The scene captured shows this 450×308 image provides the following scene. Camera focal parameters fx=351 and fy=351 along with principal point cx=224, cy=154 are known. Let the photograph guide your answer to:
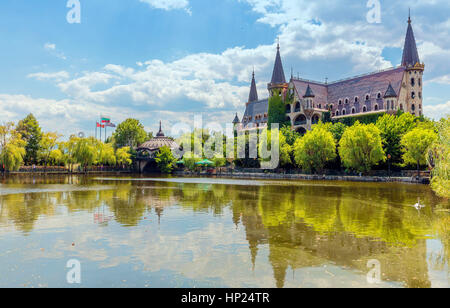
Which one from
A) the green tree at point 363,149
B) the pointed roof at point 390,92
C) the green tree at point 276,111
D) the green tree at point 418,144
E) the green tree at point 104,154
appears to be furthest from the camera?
the green tree at point 276,111

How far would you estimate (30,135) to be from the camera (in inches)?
3317

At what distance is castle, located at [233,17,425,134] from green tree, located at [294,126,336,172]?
76.7ft

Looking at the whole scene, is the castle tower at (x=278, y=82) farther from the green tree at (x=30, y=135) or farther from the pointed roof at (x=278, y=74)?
the green tree at (x=30, y=135)

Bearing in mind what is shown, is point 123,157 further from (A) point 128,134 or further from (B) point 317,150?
(B) point 317,150

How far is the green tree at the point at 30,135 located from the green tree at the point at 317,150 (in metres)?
63.1

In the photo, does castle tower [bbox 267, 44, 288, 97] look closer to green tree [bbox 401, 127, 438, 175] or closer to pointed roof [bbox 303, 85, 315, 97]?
pointed roof [bbox 303, 85, 315, 97]

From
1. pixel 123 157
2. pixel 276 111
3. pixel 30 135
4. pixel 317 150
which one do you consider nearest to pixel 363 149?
pixel 317 150

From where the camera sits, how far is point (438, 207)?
64.0 feet

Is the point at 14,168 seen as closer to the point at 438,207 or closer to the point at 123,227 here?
the point at 123,227

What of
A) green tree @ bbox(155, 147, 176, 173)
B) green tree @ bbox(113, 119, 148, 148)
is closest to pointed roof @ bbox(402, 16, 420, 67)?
green tree @ bbox(155, 147, 176, 173)

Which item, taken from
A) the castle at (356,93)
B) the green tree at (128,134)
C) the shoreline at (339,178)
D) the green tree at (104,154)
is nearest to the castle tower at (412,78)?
the castle at (356,93)

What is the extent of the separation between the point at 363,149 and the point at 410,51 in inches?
1470

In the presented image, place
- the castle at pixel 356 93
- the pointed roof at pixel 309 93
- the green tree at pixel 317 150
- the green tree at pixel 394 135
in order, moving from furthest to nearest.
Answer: the pointed roof at pixel 309 93 → the castle at pixel 356 93 → the green tree at pixel 317 150 → the green tree at pixel 394 135

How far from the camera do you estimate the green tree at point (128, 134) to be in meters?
114
